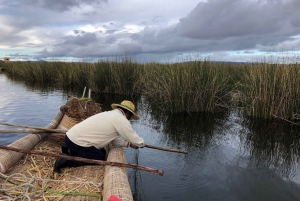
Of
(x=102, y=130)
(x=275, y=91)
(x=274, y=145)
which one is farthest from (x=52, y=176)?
(x=275, y=91)

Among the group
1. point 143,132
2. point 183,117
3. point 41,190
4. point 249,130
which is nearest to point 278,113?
point 249,130

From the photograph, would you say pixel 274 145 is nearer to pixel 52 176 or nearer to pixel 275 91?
pixel 275 91

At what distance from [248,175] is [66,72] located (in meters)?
18.4

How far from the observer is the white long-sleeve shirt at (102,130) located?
4402mm

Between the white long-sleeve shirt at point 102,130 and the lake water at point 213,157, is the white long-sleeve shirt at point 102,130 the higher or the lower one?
the higher one

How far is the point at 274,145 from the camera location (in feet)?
25.5

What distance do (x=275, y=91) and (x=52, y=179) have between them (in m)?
7.93

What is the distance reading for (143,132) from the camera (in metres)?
8.91

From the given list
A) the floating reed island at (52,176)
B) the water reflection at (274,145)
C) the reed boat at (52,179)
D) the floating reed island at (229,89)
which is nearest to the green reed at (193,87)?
the floating reed island at (229,89)

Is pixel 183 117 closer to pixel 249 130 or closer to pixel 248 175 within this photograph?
pixel 249 130

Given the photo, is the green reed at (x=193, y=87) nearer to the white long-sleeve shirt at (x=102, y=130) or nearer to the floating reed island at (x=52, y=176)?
the floating reed island at (x=52, y=176)

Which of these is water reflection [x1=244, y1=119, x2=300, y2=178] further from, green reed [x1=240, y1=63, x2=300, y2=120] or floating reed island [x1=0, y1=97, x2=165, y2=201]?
floating reed island [x1=0, y1=97, x2=165, y2=201]

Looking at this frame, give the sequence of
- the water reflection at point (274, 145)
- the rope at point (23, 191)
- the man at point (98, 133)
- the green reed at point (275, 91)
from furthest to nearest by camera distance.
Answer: the green reed at point (275, 91)
the water reflection at point (274, 145)
the man at point (98, 133)
the rope at point (23, 191)

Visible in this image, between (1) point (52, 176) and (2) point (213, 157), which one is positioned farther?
(2) point (213, 157)
